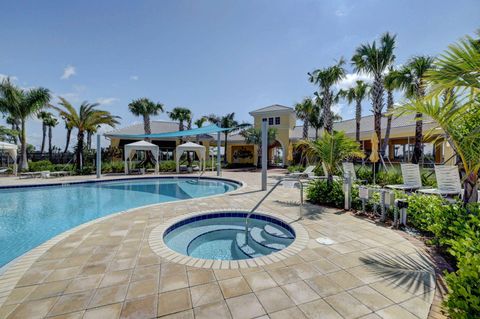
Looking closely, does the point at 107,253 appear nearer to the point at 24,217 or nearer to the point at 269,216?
the point at 269,216

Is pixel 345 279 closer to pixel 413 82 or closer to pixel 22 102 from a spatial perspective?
pixel 413 82

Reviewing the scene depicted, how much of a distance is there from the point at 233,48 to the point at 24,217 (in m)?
12.4

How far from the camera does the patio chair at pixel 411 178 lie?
28.7 feet

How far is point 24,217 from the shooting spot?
7.69 m

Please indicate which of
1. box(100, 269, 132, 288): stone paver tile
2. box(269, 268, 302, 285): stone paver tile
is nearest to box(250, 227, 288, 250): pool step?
box(269, 268, 302, 285): stone paver tile

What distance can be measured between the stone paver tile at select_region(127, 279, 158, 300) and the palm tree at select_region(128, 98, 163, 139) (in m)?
25.1

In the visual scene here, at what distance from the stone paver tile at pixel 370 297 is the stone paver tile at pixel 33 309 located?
3.62m

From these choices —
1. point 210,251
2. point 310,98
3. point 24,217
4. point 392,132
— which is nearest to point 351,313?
point 210,251

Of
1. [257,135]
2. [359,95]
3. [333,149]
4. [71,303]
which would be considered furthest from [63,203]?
[359,95]

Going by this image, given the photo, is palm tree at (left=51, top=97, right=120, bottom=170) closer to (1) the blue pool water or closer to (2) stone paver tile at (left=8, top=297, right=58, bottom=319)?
(1) the blue pool water

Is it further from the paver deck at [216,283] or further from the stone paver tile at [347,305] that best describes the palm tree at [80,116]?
the stone paver tile at [347,305]

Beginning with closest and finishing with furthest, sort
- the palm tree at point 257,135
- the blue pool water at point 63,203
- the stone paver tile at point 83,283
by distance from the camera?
1. the stone paver tile at point 83,283
2. the blue pool water at point 63,203
3. the palm tree at point 257,135

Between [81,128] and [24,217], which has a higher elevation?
[81,128]

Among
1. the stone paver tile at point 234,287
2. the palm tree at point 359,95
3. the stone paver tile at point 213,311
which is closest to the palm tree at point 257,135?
the palm tree at point 359,95
